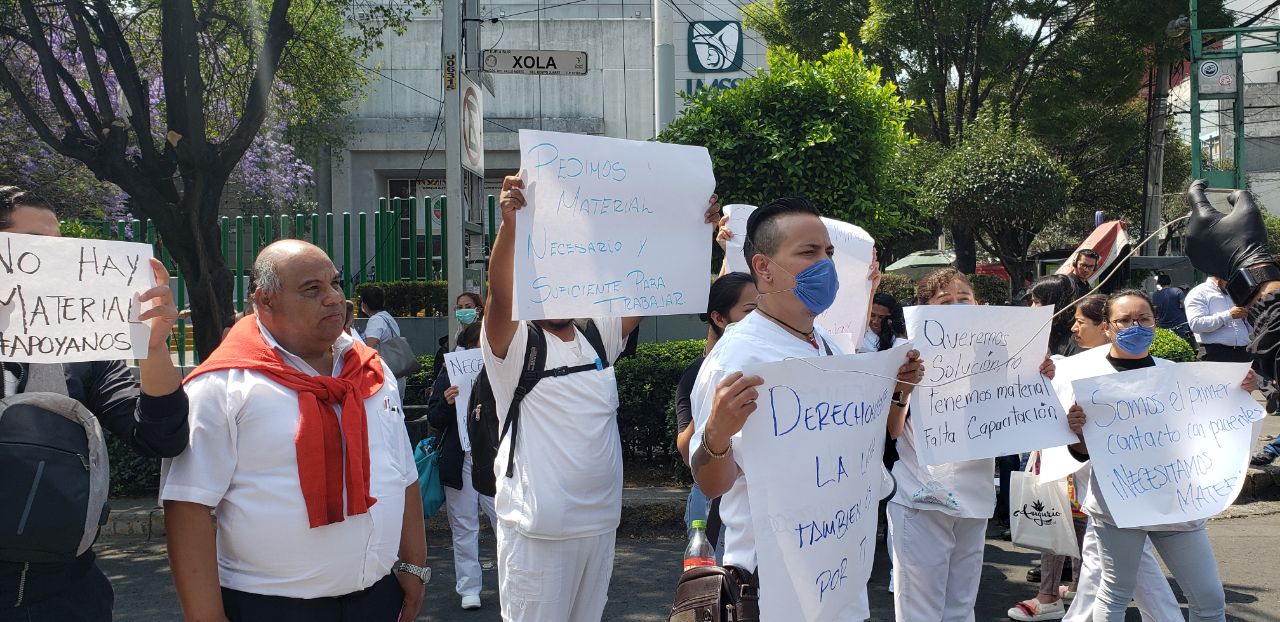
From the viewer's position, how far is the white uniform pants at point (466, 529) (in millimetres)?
5863

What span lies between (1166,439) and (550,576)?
2.55m

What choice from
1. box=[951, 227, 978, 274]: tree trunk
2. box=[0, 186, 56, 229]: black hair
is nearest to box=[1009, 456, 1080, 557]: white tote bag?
box=[0, 186, 56, 229]: black hair

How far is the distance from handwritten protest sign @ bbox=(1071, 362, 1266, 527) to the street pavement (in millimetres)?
1621

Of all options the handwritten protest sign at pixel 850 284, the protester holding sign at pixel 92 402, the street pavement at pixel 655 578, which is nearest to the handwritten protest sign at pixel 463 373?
the street pavement at pixel 655 578

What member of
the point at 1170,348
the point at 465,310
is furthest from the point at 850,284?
the point at 1170,348

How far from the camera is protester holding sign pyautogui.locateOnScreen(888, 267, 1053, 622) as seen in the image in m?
4.30

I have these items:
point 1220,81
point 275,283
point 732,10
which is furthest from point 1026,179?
point 275,283

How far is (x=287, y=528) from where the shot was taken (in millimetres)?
2613

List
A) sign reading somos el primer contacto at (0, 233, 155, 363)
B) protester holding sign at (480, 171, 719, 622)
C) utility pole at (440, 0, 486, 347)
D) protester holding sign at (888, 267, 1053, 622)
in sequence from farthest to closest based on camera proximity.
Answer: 1. utility pole at (440, 0, 486, 347)
2. protester holding sign at (888, 267, 1053, 622)
3. protester holding sign at (480, 171, 719, 622)
4. sign reading somos el primer contacto at (0, 233, 155, 363)

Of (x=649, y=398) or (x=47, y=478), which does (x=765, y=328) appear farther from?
(x=649, y=398)

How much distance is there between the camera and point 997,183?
19.3m

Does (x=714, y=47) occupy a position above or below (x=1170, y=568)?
above

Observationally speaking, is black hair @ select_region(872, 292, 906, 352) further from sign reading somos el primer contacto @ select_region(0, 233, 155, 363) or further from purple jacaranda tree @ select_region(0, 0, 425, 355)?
purple jacaranda tree @ select_region(0, 0, 425, 355)

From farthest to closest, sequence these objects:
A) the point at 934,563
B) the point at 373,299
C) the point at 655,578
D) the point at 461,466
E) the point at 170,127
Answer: the point at 373,299, the point at 170,127, the point at 655,578, the point at 461,466, the point at 934,563
